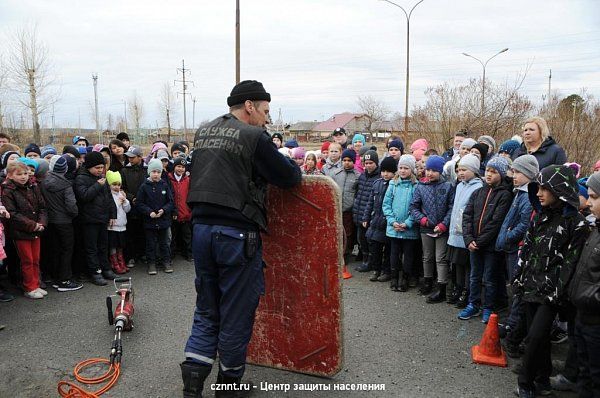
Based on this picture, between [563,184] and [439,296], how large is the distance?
8.71 feet

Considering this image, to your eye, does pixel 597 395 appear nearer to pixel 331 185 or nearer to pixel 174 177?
pixel 331 185

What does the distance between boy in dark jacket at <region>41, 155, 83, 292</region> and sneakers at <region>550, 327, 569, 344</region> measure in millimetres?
5913

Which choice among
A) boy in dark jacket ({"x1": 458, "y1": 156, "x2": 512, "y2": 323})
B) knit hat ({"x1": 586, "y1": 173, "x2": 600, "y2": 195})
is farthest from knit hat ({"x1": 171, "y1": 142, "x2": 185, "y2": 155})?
knit hat ({"x1": 586, "y1": 173, "x2": 600, "y2": 195})

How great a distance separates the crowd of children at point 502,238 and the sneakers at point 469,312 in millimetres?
12

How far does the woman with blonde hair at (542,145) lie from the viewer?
5.18 metres

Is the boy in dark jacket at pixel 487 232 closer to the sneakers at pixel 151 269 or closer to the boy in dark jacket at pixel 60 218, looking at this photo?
the sneakers at pixel 151 269

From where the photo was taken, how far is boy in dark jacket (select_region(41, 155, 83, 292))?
612 centimetres

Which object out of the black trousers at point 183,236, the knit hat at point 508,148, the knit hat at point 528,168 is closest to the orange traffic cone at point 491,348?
the knit hat at point 528,168

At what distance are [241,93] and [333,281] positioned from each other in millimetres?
1620

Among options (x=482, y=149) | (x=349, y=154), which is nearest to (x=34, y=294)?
(x=349, y=154)

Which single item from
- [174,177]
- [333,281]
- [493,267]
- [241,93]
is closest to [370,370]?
[333,281]

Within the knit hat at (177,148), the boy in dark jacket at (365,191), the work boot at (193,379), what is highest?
the knit hat at (177,148)

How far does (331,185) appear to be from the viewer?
340 cm

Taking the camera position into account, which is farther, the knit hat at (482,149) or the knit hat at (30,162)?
the knit hat at (482,149)
